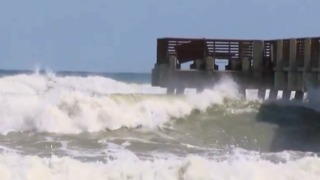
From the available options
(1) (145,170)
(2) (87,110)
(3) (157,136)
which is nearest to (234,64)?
(2) (87,110)

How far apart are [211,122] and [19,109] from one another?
483 centimetres

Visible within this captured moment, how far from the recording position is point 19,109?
19469 mm

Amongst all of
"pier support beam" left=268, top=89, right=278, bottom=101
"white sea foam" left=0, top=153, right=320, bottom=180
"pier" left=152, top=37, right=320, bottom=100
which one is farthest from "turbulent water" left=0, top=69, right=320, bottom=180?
"pier support beam" left=268, top=89, right=278, bottom=101

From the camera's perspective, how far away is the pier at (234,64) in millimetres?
24688

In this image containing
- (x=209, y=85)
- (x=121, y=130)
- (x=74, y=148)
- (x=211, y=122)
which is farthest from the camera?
(x=209, y=85)

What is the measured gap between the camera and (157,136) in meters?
18.6

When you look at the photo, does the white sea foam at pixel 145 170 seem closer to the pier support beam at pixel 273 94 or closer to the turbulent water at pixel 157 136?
the turbulent water at pixel 157 136

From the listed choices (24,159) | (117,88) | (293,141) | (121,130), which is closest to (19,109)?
(121,130)

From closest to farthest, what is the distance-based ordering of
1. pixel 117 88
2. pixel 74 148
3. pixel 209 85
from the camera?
pixel 74 148 < pixel 209 85 < pixel 117 88

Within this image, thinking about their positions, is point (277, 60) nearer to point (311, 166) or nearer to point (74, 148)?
point (74, 148)

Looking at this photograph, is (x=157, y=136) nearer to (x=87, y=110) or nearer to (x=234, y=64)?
(x=87, y=110)

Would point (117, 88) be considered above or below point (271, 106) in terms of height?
below

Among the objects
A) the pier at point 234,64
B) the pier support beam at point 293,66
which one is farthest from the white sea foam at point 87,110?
the pier support beam at point 293,66

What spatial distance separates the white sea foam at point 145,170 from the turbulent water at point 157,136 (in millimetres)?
14
